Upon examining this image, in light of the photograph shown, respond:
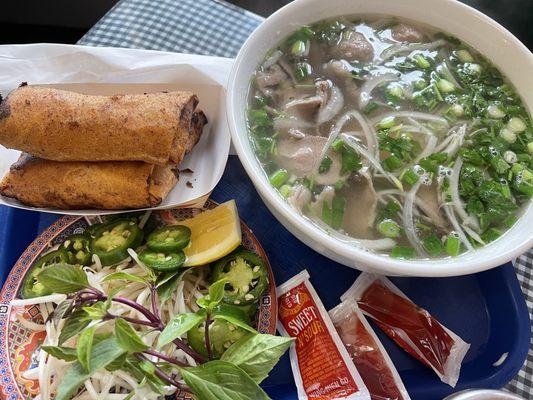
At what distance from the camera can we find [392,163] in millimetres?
1388

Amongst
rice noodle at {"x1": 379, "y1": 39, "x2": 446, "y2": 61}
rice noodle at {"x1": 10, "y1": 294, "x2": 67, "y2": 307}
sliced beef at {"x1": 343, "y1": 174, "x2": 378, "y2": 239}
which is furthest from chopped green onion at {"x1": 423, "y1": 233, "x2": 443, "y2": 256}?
rice noodle at {"x1": 10, "y1": 294, "x2": 67, "y2": 307}

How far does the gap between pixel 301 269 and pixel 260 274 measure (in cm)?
17

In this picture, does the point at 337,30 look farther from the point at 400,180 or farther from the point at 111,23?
the point at 111,23

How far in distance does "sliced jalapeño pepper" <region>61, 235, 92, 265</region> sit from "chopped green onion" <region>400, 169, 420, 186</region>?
0.90 metres

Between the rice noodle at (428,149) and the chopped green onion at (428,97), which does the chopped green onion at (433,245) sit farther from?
the chopped green onion at (428,97)

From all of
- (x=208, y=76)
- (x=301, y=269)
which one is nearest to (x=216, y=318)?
(x=301, y=269)

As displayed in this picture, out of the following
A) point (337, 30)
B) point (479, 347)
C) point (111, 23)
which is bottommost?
point (479, 347)

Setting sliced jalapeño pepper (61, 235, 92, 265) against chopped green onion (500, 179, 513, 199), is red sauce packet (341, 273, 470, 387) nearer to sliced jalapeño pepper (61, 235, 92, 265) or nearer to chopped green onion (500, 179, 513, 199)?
chopped green onion (500, 179, 513, 199)

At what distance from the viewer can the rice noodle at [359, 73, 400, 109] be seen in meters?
1.50

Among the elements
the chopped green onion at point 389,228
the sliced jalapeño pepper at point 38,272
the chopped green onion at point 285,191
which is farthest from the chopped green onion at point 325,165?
the sliced jalapeño pepper at point 38,272

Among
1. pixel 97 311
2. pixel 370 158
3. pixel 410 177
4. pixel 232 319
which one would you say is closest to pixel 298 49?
pixel 370 158

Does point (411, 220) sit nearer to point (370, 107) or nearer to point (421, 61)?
point (370, 107)

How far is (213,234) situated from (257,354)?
15.9 inches

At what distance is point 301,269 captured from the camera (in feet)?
4.88
